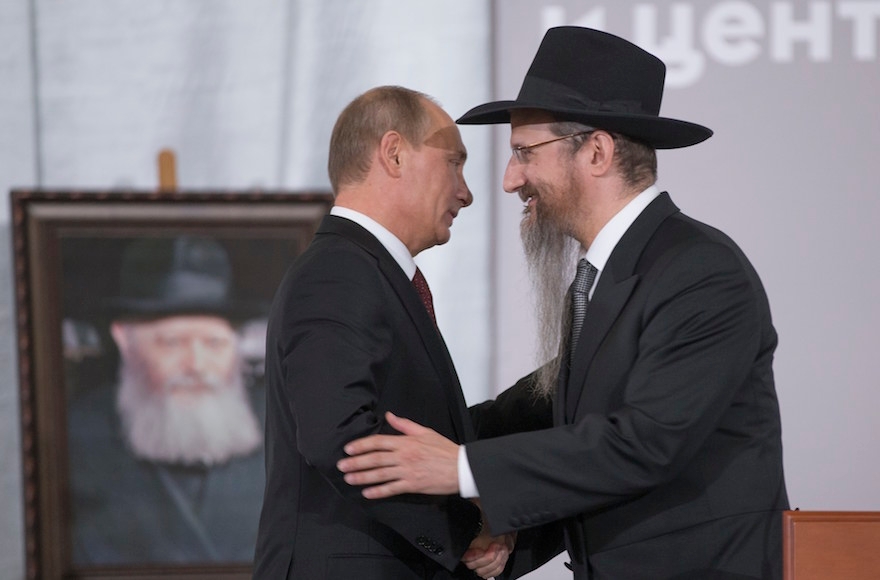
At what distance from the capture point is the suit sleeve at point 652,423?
1.96 meters

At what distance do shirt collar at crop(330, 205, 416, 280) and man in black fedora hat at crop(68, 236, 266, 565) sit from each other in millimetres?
1544

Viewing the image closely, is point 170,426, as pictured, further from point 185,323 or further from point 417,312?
point 417,312

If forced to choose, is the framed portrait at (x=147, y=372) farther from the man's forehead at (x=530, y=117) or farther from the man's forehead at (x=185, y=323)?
the man's forehead at (x=530, y=117)

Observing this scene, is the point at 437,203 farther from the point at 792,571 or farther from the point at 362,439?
the point at 792,571

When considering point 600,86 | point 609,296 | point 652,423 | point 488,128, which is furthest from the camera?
point 488,128

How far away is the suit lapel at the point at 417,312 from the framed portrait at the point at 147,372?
1471mm

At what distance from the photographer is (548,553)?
2537 mm

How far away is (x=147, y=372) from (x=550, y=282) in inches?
73.8

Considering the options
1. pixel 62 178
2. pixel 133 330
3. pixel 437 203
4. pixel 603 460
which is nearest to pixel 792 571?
pixel 603 460

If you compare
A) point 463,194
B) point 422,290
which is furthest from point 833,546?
point 463,194

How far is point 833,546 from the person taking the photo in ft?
5.57

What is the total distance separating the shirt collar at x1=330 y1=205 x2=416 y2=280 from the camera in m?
2.39

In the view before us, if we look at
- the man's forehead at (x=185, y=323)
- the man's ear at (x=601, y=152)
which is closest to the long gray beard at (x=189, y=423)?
the man's forehead at (x=185, y=323)

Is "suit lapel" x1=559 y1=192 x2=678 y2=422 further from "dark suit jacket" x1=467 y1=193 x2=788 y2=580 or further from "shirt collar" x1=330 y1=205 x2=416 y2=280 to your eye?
"shirt collar" x1=330 y1=205 x2=416 y2=280
